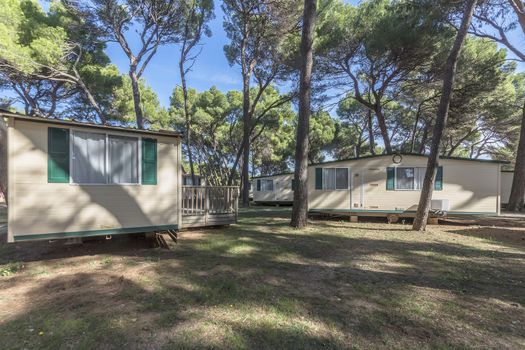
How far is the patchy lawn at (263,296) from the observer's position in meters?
2.57

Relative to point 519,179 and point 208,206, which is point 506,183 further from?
point 208,206

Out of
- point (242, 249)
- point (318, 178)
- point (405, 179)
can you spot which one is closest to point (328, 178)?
point (318, 178)

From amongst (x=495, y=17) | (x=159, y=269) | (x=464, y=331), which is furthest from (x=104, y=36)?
(x=495, y=17)

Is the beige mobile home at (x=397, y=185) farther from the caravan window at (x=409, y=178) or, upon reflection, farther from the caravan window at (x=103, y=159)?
the caravan window at (x=103, y=159)

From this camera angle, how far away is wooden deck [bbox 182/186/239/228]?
767cm

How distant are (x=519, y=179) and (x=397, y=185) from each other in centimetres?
639

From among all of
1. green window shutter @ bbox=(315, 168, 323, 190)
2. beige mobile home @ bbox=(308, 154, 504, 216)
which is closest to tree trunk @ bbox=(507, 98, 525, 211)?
beige mobile home @ bbox=(308, 154, 504, 216)

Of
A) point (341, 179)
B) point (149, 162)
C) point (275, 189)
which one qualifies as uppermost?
point (149, 162)

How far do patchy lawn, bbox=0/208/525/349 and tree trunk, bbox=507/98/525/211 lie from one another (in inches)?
308

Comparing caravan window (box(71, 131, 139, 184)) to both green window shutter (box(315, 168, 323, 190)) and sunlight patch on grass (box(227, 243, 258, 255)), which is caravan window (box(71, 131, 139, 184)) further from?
green window shutter (box(315, 168, 323, 190))

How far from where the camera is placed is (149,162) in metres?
5.79

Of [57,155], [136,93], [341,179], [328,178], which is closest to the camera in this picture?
[57,155]

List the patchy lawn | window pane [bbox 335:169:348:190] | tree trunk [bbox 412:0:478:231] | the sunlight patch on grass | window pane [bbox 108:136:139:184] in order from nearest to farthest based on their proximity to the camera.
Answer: the patchy lawn
window pane [bbox 108:136:139:184]
the sunlight patch on grass
tree trunk [bbox 412:0:478:231]
window pane [bbox 335:169:348:190]

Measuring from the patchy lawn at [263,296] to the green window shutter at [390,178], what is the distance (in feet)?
12.7
